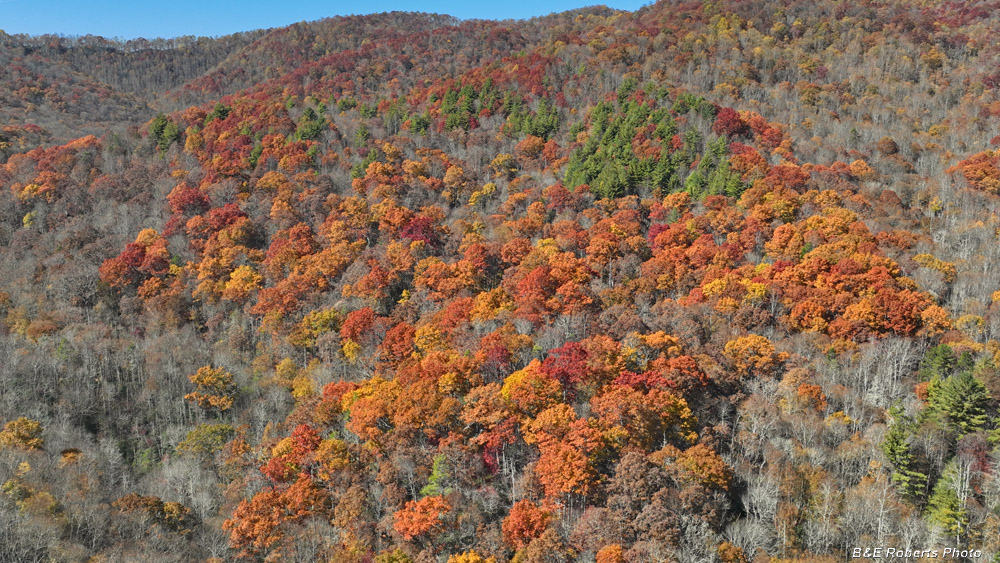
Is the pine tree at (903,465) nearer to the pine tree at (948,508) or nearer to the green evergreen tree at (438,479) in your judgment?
the pine tree at (948,508)

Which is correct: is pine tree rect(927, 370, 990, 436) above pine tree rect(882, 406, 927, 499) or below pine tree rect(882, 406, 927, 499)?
above

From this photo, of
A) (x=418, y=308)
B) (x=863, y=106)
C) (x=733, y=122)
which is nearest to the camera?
(x=418, y=308)

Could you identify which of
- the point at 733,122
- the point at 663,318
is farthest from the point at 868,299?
the point at 733,122

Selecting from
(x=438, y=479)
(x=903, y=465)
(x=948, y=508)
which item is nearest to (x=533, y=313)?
(x=438, y=479)

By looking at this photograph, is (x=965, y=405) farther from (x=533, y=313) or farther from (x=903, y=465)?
(x=533, y=313)

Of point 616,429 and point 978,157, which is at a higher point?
point 978,157

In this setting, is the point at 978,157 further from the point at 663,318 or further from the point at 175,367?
the point at 175,367

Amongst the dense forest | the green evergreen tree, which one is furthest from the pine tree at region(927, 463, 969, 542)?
the green evergreen tree

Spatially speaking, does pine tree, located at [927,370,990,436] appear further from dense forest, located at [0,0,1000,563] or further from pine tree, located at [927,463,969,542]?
pine tree, located at [927,463,969,542]
